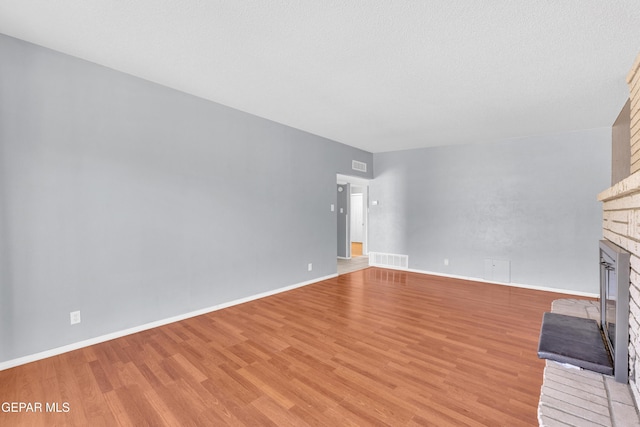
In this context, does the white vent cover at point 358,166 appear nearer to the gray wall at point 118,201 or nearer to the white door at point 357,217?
the gray wall at point 118,201

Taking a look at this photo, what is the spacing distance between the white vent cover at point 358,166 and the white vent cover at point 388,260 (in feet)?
6.52

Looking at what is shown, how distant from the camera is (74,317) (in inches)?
103

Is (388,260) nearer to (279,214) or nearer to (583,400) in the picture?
(279,214)

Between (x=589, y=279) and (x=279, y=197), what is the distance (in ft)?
16.4

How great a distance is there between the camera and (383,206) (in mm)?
6508

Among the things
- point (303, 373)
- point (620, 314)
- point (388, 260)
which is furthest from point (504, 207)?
point (303, 373)

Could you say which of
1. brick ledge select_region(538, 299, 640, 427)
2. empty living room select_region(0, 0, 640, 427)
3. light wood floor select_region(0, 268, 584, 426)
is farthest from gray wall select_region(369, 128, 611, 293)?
brick ledge select_region(538, 299, 640, 427)

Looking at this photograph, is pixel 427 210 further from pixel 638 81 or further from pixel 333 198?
pixel 638 81

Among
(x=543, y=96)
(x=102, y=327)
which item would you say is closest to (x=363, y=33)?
(x=543, y=96)

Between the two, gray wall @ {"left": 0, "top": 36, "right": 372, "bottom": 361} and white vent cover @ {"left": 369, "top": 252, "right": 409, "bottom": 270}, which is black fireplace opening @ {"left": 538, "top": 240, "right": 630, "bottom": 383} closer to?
gray wall @ {"left": 0, "top": 36, "right": 372, "bottom": 361}

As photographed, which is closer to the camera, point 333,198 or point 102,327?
point 102,327

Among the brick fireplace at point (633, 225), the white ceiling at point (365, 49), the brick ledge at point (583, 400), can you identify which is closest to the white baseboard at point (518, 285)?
the white ceiling at point (365, 49)

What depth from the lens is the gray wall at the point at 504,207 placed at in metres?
4.40

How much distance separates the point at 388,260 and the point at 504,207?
2.51m
